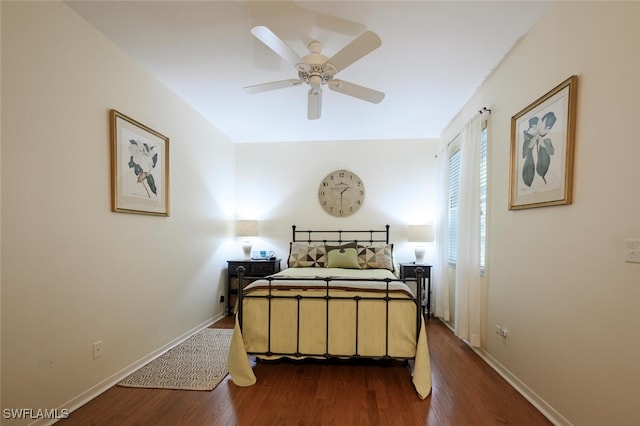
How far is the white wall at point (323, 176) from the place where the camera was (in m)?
4.56

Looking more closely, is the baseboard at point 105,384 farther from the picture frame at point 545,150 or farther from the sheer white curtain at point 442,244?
the picture frame at point 545,150

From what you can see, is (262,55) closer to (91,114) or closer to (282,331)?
(91,114)

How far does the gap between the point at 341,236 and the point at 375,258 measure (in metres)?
0.78

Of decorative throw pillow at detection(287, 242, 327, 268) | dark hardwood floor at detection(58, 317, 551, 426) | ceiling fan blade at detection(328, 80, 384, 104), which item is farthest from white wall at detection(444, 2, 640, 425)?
decorative throw pillow at detection(287, 242, 327, 268)

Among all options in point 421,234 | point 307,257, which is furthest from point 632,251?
point 307,257

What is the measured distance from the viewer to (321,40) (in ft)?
7.32

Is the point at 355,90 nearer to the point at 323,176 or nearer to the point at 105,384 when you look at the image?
the point at 323,176

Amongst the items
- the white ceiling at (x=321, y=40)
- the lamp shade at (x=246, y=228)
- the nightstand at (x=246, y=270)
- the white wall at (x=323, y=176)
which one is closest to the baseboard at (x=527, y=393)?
Answer: the white wall at (x=323, y=176)

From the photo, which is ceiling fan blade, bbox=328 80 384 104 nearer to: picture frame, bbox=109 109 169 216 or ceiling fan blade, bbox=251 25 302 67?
ceiling fan blade, bbox=251 25 302 67

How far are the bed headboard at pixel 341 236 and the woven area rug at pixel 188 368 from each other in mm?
1920

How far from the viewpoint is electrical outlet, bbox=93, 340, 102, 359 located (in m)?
2.14

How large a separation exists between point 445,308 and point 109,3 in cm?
437

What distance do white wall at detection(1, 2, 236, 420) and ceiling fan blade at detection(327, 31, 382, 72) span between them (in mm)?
1738

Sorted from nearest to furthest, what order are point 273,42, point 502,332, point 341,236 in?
point 273,42 → point 502,332 → point 341,236
